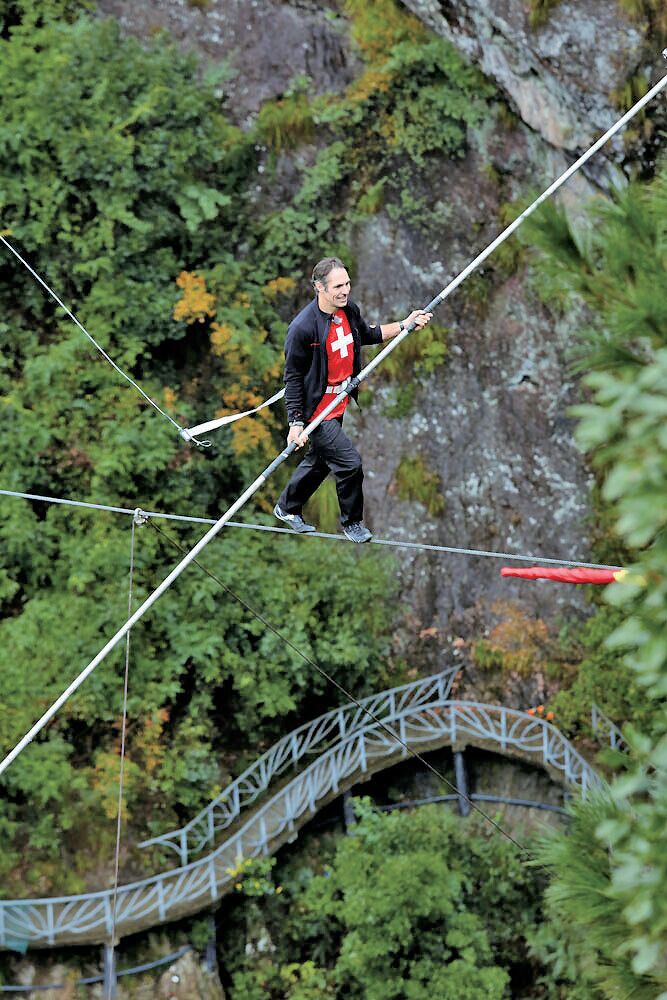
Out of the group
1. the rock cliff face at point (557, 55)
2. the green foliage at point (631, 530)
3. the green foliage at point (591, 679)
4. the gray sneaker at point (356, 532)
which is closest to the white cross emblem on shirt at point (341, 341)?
the gray sneaker at point (356, 532)

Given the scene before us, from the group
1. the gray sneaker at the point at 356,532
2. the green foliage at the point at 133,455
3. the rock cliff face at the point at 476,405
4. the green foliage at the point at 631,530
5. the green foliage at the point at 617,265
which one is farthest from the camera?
the rock cliff face at the point at 476,405

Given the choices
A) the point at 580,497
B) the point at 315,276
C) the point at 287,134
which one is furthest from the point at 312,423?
the point at 287,134

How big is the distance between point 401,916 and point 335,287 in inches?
223

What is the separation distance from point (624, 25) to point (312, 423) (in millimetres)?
5389

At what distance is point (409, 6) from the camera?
10945 millimetres

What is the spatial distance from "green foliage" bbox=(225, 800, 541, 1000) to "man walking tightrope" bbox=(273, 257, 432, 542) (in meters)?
4.46


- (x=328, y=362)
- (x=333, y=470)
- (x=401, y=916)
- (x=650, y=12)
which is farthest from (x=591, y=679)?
(x=328, y=362)

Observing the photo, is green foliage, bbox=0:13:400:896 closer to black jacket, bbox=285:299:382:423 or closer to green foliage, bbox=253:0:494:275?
green foliage, bbox=253:0:494:275

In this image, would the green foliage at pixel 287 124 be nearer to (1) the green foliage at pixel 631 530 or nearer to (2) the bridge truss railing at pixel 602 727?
(2) the bridge truss railing at pixel 602 727

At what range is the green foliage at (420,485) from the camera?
11180 mm

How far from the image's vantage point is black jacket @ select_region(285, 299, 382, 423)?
5.48m

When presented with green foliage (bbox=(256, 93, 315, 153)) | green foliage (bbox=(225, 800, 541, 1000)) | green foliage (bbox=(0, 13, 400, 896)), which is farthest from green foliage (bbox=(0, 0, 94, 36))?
green foliage (bbox=(225, 800, 541, 1000))

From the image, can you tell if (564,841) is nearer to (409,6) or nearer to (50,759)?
(50,759)

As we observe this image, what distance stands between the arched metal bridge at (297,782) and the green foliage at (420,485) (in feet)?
4.74
